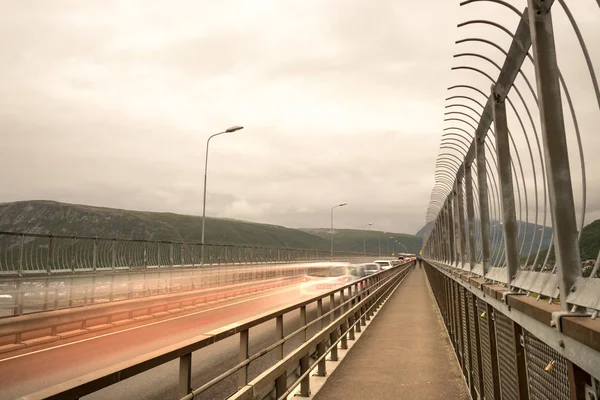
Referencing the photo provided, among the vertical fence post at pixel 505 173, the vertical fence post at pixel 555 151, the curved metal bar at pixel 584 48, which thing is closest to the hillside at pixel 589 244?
the vertical fence post at pixel 555 151

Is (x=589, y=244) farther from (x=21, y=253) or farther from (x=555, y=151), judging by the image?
(x=21, y=253)

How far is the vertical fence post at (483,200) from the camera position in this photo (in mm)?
6124

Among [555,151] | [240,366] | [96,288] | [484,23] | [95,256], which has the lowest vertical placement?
[96,288]

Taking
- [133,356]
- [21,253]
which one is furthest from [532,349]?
[21,253]

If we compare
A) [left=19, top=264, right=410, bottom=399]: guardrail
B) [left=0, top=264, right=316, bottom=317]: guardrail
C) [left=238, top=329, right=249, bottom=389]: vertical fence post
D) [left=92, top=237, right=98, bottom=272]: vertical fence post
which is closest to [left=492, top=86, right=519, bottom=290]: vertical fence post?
[left=19, top=264, right=410, bottom=399]: guardrail

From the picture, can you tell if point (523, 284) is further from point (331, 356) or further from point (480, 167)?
point (331, 356)

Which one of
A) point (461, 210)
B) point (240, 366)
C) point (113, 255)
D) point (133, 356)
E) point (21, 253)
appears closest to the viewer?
point (240, 366)

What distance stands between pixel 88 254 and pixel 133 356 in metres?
9.56

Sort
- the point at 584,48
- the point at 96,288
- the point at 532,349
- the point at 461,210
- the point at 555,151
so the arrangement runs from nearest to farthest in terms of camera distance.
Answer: the point at 584,48 < the point at 555,151 < the point at 532,349 < the point at 461,210 < the point at 96,288

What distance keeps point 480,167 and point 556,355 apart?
4057mm

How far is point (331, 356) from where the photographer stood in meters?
8.54

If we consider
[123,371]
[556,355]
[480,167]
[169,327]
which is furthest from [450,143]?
[169,327]

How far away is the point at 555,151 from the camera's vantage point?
2.72 metres

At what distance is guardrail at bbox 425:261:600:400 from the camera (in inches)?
80.3
